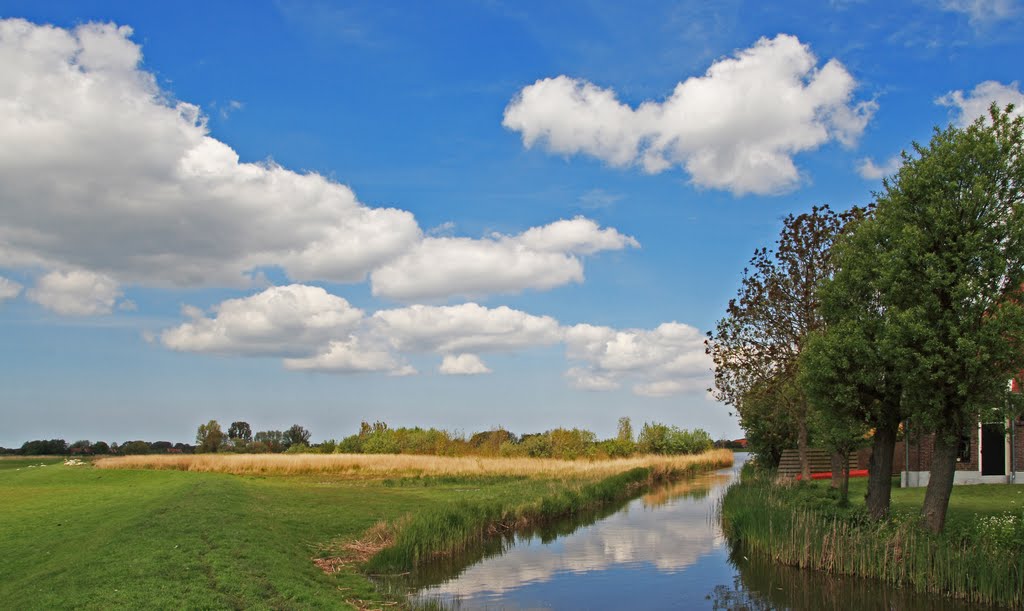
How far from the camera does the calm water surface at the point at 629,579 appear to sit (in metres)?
16.5

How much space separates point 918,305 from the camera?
17.5 meters

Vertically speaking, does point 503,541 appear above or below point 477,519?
below

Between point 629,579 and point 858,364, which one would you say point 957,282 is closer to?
point 858,364

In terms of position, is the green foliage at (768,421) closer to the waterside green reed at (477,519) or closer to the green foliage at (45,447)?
the waterside green reed at (477,519)

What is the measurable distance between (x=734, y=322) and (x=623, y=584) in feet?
64.1

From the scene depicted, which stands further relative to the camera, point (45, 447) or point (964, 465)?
point (45, 447)

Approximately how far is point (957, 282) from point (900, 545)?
6.26 m

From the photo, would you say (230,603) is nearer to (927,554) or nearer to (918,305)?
(927,554)

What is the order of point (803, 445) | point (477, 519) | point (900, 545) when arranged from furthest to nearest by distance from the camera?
1. point (803, 445)
2. point (477, 519)
3. point (900, 545)

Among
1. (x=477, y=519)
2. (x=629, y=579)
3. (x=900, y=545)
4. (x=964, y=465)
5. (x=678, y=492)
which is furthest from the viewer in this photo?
(x=678, y=492)

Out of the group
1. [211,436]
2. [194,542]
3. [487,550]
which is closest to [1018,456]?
[487,550]

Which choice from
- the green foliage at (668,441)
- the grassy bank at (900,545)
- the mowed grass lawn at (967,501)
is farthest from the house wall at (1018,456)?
the green foliage at (668,441)

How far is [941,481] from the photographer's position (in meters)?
17.4

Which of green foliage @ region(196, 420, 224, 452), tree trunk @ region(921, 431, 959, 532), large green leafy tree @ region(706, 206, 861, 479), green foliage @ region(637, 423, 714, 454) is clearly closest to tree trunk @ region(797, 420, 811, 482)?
large green leafy tree @ region(706, 206, 861, 479)
